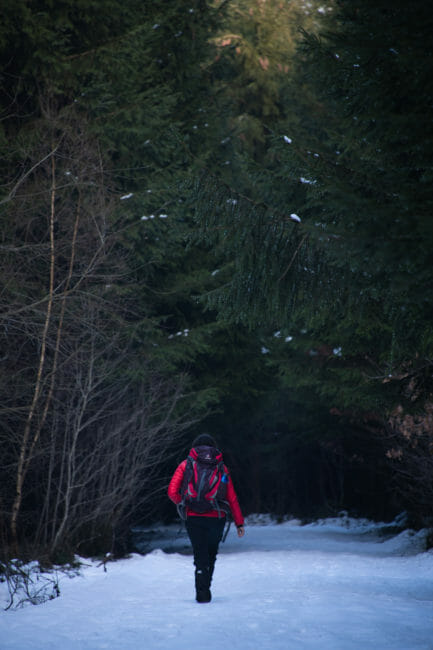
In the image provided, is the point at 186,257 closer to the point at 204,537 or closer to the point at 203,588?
the point at 204,537

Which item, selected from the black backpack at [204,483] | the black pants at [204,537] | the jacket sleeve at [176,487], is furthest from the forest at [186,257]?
the black pants at [204,537]

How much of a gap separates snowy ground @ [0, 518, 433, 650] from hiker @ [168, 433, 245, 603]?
548 millimetres

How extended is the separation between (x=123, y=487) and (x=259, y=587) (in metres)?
4.27

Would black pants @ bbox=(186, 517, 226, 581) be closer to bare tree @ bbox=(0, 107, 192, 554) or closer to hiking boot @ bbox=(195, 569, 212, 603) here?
hiking boot @ bbox=(195, 569, 212, 603)

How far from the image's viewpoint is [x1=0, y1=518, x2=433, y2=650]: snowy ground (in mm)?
5391

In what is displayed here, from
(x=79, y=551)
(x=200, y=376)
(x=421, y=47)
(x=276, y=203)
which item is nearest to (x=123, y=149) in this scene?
(x=276, y=203)

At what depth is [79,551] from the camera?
1187 cm

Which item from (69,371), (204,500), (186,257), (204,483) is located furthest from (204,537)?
(186,257)

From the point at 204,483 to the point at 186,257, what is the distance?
9.89m

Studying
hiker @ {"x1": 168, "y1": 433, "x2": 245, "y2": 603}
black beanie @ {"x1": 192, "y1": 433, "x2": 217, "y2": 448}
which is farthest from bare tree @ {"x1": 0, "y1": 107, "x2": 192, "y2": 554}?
hiker @ {"x1": 168, "y1": 433, "x2": 245, "y2": 603}

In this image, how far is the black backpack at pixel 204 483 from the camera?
750 cm

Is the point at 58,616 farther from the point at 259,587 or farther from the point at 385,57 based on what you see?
the point at 385,57

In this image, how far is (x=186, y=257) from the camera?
1681 cm

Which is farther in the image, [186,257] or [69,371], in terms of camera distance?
[186,257]
